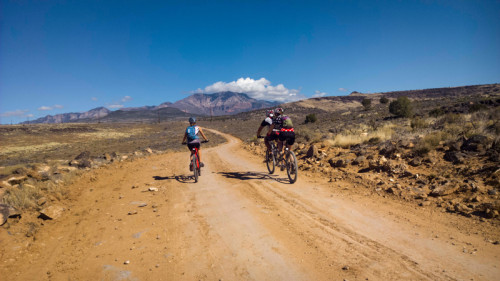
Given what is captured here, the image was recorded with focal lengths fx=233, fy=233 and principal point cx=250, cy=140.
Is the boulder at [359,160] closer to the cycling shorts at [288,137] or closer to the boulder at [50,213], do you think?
the cycling shorts at [288,137]

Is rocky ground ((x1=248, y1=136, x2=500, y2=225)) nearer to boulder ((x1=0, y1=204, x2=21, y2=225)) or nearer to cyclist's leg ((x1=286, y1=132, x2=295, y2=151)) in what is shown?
cyclist's leg ((x1=286, y1=132, x2=295, y2=151))

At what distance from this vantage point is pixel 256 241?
167 inches

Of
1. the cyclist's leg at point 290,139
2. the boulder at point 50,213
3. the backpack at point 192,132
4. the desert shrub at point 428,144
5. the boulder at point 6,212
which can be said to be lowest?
the boulder at point 50,213

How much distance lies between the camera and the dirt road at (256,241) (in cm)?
341

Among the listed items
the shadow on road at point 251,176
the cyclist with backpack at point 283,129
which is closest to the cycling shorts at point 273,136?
the cyclist with backpack at point 283,129

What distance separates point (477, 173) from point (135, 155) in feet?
55.9

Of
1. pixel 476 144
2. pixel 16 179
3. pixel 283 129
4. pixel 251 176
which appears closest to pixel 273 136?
pixel 283 129

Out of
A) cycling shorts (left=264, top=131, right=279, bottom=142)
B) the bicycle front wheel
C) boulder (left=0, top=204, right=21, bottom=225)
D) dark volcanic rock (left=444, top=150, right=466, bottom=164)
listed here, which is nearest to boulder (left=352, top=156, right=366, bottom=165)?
dark volcanic rock (left=444, top=150, right=466, bottom=164)

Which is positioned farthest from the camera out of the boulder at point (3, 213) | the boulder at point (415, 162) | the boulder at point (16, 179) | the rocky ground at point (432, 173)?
the boulder at point (16, 179)

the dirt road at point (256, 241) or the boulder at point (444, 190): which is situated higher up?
the boulder at point (444, 190)

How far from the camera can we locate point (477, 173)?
6.04m

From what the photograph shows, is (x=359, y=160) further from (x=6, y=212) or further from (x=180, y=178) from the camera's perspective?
(x=6, y=212)

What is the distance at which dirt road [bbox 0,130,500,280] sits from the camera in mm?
3410

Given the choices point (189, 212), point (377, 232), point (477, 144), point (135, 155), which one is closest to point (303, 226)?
point (377, 232)
